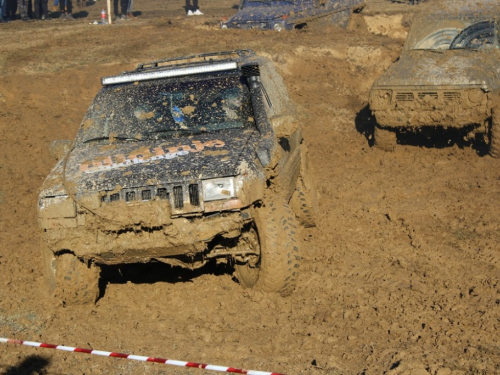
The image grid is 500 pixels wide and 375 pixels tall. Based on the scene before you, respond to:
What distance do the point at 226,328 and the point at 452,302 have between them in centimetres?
191

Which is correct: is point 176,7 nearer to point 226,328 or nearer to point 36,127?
point 36,127

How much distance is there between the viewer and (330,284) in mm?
7293

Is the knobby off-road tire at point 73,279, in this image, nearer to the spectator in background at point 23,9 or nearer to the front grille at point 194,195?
the front grille at point 194,195

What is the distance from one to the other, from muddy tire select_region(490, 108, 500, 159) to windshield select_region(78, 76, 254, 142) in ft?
17.0

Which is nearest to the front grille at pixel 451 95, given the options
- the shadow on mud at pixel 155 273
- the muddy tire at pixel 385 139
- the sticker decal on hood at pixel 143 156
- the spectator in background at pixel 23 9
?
the muddy tire at pixel 385 139

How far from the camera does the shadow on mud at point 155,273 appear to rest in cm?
775

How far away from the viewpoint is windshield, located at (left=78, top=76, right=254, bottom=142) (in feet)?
24.5

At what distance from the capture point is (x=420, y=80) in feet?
37.9

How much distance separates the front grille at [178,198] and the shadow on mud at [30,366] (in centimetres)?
155

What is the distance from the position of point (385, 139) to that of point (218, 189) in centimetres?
665

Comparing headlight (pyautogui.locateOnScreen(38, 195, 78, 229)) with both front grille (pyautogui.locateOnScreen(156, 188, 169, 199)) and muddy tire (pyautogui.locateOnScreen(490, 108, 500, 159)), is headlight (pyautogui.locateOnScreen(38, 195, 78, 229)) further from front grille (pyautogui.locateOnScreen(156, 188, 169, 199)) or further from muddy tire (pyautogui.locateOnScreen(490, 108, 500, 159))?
muddy tire (pyautogui.locateOnScreen(490, 108, 500, 159))

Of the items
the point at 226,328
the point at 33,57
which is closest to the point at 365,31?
the point at 33,57

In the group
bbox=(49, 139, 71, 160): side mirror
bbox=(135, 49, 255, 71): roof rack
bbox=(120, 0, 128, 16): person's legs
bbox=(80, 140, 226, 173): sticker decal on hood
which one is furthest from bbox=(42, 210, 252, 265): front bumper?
bbox=(120, 0, 128, 16): person's legs

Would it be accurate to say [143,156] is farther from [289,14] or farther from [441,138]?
[289,14]
